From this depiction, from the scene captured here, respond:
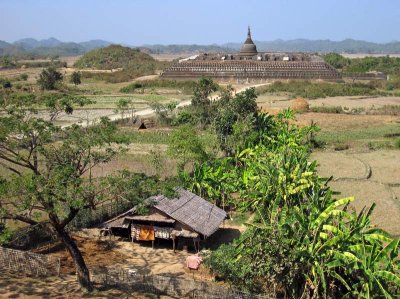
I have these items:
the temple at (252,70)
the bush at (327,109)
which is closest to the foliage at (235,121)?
the bush at (327,109)

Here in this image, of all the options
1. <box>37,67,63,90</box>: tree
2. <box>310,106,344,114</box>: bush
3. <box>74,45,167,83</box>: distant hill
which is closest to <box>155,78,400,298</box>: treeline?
<box>310,106,344,114</box>: bush

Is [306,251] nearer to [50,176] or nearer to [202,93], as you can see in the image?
[50,176]

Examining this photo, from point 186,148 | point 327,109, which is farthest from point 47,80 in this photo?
point 186,148

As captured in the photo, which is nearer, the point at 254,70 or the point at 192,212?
Result: the point at 192,212

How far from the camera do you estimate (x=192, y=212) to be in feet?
65.5

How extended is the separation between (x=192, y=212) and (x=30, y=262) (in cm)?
665

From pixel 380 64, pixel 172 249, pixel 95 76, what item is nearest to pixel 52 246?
pixel 172 249

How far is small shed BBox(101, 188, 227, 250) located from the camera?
18984 mm

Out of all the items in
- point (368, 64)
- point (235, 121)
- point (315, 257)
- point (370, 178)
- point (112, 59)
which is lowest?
point (370, 178)

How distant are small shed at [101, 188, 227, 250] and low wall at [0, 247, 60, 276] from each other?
3699 mm

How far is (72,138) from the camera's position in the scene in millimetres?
15281

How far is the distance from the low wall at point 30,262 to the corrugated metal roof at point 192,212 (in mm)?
4428

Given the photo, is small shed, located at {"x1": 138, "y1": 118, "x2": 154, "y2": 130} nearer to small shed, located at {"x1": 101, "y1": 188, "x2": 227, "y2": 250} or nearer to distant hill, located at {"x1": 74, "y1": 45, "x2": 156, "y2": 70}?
small shed, located at {"x1": 101, "y1": 188, "x2": 227, "y2": 250}

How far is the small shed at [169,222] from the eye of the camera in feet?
62.3
